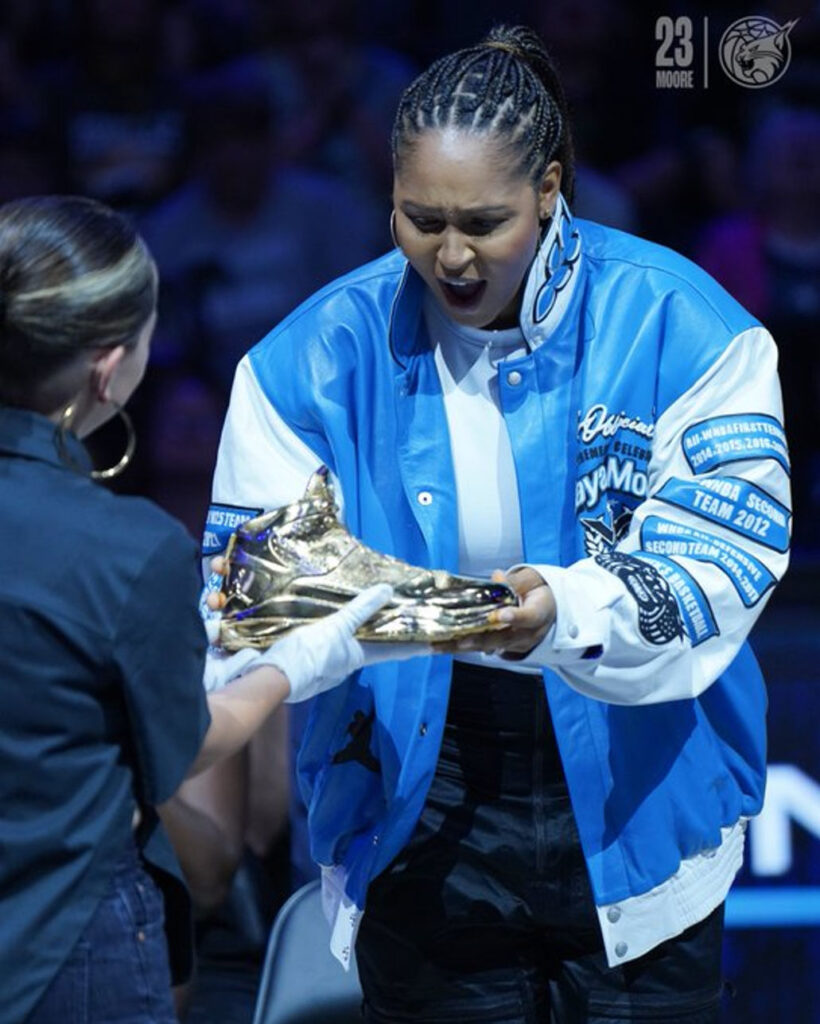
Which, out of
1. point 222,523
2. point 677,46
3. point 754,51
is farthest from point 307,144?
point 222,523

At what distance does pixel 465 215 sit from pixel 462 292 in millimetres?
94

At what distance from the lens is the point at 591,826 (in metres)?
2.15

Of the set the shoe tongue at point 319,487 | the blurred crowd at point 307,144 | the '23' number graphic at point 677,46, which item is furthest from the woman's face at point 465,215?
A: the blurred crowd at point 307,144

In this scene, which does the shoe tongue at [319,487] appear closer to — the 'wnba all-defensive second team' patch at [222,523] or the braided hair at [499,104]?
the 'wnba all-defensive second team' patch at [222,523]

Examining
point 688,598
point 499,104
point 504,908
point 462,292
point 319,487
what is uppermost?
point 499,104

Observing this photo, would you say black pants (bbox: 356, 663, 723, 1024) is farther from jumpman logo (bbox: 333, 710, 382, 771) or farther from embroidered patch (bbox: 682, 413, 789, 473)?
embroidered patch (bbox: 682, 413, 789, 473)

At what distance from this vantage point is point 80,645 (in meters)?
1.64

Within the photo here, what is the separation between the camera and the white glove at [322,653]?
1929 mm

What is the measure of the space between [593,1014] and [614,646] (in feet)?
1.57

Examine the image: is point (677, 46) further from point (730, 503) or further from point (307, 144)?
point (730, 503)

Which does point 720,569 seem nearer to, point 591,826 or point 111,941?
point 591,826

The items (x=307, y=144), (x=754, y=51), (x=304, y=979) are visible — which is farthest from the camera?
(x=307, y=144)

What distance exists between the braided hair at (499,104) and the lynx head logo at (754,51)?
3.86ft

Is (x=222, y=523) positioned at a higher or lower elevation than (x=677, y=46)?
lower
